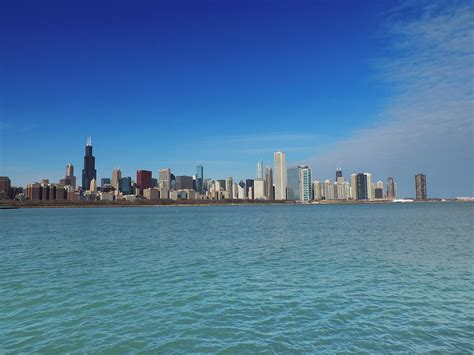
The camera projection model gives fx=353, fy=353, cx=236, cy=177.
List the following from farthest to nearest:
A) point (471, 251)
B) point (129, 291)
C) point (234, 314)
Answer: point (471, 251)
point (129, 291)
point (234, 314)

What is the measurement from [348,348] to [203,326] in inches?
267

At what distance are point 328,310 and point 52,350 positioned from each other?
13.4m

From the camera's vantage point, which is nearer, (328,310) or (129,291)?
(328,310)

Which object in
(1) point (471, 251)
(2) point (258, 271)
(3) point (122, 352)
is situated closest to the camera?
(3) point (122, 352)

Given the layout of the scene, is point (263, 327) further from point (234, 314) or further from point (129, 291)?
point (129, 291)

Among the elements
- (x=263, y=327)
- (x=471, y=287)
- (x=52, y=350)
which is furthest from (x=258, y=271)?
(x=52, y=350)

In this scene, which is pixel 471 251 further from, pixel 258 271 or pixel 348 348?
pixel 348 348

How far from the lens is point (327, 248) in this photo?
4378 cm

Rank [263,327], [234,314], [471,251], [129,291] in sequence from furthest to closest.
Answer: [471,251]
[129,291]
[234,314]
[263,327]

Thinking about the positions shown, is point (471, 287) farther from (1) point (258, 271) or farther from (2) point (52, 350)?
(2) point (52, 350)

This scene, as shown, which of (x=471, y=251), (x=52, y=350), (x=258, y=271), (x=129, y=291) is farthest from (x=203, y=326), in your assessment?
(x=471, y=251)

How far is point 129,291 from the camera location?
23.7 metres

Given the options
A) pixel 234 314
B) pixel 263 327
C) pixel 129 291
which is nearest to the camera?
pixel 263 327

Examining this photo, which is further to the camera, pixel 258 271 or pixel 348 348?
pixel 258 271
